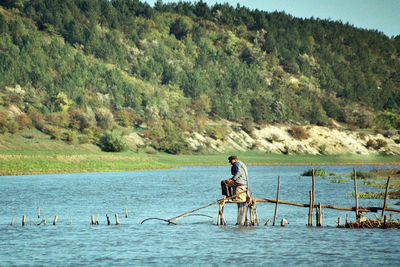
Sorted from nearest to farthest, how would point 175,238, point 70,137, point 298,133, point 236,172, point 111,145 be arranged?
1. point 175,238
2. point 236,172
3. point 111,145
4. point 70,137
5. point 298,133

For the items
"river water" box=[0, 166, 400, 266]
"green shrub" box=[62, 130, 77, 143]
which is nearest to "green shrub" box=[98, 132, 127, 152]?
"green shrub" box=[62, 130, 77, 143]

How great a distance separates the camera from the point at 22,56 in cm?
14338

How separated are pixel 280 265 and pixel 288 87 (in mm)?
175479

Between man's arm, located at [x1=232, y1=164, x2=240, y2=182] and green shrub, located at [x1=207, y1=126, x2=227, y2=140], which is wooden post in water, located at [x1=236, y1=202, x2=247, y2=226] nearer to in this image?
man's arm, located at [x1=232, y1=164, x2=240, y2=182]

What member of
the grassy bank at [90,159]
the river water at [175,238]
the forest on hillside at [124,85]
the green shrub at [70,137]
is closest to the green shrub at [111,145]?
the forest on hillside at [124,85]

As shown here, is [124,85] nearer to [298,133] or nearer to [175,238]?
[298,133]

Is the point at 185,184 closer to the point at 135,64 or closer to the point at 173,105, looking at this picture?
the point at 173,105

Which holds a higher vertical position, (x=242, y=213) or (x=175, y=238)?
(x=242, y=213)

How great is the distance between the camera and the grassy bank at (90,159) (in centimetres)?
8544

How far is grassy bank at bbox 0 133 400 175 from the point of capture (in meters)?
85.4

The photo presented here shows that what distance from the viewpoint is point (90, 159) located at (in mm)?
95375

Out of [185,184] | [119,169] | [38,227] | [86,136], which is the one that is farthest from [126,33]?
[38,227]

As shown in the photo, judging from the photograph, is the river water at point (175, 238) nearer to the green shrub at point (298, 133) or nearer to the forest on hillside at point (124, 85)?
the forest on hillside at point (124, 85)

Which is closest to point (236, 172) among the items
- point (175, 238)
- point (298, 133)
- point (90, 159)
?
point (175, 238)
